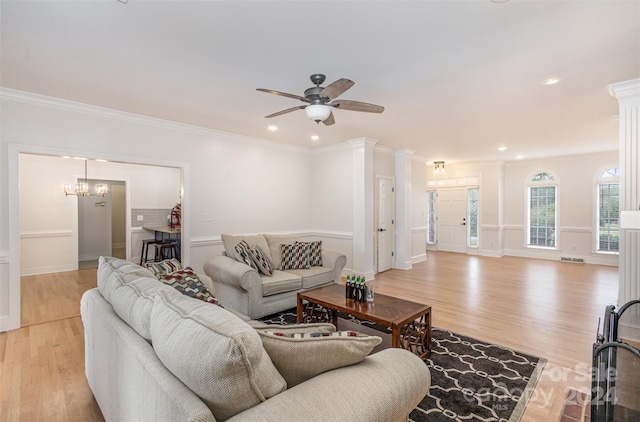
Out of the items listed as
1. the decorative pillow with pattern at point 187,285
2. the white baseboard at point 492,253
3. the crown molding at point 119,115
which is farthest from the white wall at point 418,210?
the decorative pillow with pattern at point 187,285

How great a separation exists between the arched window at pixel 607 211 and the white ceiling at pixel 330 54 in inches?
149

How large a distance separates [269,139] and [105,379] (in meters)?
4.40

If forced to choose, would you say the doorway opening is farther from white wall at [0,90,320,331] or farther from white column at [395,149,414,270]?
white column at [395,149,414,270]

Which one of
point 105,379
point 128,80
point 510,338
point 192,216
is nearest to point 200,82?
point 128,80

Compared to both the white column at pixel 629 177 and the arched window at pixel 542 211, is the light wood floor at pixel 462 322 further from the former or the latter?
the arched window at pixel 542 211

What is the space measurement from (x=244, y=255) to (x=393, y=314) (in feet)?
6.55

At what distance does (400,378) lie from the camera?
1251mm

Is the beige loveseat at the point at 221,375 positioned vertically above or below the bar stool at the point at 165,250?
above

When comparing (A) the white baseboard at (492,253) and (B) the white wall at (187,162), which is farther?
(A) the white baseboard at (492,253)

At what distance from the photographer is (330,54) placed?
Answer: 2482mm

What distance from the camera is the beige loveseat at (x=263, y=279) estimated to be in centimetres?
341

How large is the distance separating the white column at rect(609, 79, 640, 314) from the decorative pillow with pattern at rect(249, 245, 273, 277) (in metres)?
3.77

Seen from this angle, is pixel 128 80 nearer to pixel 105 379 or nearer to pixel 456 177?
pixel 105 379

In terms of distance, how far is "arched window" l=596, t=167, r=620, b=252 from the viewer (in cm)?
688
